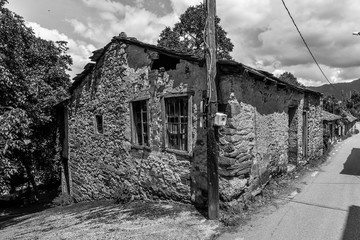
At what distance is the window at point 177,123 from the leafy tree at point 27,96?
4879mm

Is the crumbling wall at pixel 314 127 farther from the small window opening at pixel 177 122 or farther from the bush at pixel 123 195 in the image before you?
the bush at pixel 123 195

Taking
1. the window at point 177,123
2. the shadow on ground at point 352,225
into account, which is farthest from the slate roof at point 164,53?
the shadow on ground at point 352,225

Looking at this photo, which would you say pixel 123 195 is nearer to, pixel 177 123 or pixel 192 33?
pixel 177 123

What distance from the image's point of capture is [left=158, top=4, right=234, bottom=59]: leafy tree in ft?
78.2

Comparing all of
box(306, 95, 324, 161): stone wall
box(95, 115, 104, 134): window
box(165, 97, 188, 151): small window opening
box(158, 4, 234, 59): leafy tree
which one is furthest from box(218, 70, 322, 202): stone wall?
box(158, 4, 234, 59): leafy tree

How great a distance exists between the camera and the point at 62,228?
6160 mm

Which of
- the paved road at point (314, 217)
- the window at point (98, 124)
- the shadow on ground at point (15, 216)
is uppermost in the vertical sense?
the window at point (98, 124)

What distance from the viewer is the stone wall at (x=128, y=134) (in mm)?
6062

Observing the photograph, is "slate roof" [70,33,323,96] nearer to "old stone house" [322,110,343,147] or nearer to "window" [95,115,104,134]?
"window" [95,115,104,134]

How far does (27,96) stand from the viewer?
10.4 meters

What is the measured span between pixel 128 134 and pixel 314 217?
5.61 meters

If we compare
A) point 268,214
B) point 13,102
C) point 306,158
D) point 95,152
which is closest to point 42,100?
point 13,102

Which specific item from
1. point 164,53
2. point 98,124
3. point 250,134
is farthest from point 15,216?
point 250,134

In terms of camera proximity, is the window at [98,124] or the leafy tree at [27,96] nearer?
the leafy tree at [27,96]
